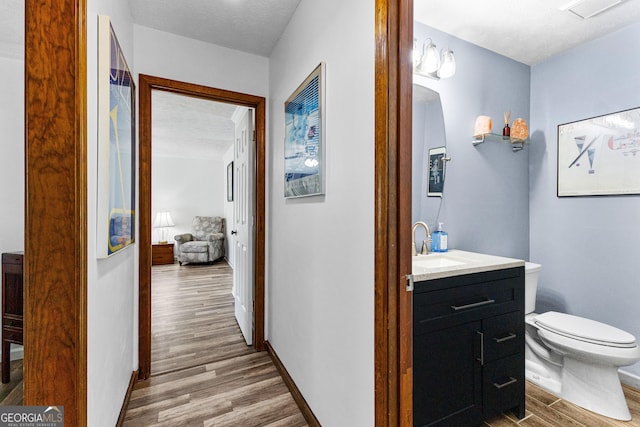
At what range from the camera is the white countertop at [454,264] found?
129 cm

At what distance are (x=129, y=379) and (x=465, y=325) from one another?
2.08 metres

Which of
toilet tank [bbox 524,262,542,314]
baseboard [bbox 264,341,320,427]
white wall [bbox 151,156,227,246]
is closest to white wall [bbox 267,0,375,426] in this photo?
baseboard [bbox 264,341,320,427]

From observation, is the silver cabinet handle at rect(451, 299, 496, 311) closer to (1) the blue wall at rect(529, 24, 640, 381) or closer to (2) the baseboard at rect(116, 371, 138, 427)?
(1) the blue wall at rect(529, 24, 640, 381)

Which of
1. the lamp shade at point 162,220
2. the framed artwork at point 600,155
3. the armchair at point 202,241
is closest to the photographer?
the framed artwork at point 600,155

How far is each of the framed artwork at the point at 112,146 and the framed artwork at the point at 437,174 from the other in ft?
6.23

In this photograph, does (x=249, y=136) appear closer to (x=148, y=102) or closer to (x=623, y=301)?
(x=148, y=102)

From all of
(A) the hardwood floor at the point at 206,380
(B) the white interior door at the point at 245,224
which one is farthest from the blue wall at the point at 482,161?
(A) the hardwood floor at the point at 206,380

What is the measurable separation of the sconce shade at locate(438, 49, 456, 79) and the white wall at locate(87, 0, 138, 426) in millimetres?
1944

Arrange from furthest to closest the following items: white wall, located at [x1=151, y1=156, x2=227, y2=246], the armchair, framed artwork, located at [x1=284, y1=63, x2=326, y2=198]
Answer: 1. white wall, located at [x1=151, y1=156, x2=227, y2=246]
2. the armchair
3. framed artwork, located at [x1=284, y1=63, x2=326, y2=198]

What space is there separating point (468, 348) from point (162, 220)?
659 cm

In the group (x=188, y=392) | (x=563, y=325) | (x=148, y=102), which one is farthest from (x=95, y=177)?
(x=563, y=325)

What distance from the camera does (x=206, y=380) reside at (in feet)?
6.48

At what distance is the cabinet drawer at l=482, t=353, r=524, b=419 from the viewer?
1.46 m

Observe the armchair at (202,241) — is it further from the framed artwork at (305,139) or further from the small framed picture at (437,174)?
the small framed picture at (437,174)
